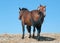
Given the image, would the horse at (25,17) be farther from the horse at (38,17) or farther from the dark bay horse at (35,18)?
the horse at (38,17)

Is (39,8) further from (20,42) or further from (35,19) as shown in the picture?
(20,42)

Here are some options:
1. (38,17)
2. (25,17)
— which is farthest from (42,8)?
(25,17)

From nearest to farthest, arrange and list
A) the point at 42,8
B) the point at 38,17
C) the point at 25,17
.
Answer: the point at 38,17 → the point at 42,8 → the point at 25,17

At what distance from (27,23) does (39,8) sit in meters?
1.71

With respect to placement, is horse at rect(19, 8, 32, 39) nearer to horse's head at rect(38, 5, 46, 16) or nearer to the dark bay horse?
the dark bay horse

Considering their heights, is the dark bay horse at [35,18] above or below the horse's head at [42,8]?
below

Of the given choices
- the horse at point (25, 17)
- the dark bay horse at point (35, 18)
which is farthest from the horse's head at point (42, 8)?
the horse at point (25, 17)

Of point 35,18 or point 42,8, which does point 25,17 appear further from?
point 42,8

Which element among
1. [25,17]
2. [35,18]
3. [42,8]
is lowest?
[35,18]

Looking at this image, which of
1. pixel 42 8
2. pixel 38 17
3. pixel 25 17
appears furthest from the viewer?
pixel 25 17

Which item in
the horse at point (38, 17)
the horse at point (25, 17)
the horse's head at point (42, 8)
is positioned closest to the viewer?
the horse at point (38, 17)

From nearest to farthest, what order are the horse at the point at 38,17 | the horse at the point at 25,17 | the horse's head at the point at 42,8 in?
1. the horse at the point at 38,17
2. the horse's head at the point at 42,8
3. the horse at the point at 25,17

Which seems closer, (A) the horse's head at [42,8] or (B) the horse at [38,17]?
(B) the horse at [38,17]

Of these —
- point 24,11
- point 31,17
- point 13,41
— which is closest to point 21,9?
point 24,11
